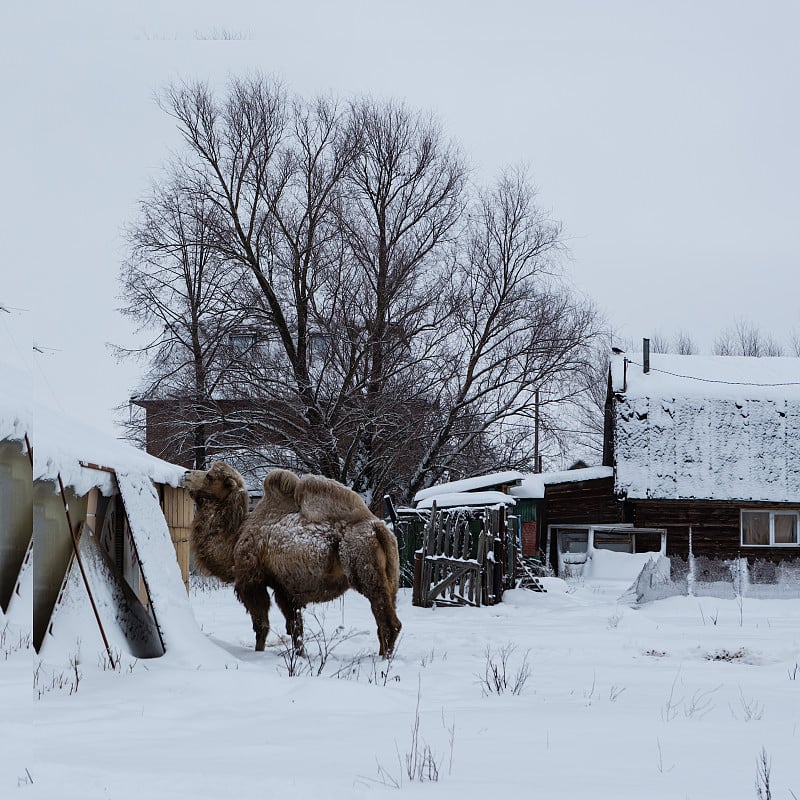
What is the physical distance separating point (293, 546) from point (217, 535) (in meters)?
0.93

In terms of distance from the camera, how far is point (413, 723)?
5.09 meters

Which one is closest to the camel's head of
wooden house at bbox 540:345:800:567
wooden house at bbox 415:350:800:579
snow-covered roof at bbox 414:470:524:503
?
snow-covered roof at bbox 414:470:524:503

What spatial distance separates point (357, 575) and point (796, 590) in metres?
14.1

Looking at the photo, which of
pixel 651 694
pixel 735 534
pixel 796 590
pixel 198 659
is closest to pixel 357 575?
pixel 198 659

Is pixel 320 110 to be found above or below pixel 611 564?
above

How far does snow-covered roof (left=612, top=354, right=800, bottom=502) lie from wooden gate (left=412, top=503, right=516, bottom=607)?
11.1m

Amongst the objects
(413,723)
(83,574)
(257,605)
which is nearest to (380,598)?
(257,605)

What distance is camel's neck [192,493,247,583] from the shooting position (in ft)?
29.3

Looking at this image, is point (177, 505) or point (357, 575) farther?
point (177, 505)

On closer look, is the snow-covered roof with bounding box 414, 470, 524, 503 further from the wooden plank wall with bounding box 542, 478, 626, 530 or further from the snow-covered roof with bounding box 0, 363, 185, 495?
the snow-covered roof with bounding box 0, 363, 185, 495

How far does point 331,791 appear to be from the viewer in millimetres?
3484

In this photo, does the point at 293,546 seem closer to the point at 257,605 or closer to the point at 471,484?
the point at 257,605

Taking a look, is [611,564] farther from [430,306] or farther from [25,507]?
[25,507]

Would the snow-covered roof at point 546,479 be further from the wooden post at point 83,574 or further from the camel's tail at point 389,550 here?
the wooden post at point 83,574
